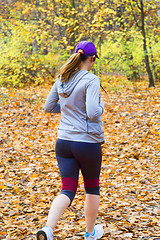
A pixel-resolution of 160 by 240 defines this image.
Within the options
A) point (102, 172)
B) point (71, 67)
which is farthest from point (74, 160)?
point (102, 172)

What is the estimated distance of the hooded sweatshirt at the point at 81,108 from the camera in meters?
2.40

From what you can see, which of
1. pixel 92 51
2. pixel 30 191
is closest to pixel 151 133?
pixel 30 191

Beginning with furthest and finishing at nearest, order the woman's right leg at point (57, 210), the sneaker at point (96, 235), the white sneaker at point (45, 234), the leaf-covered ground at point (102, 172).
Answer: the leaf-covered ground at point (102, 172)
the sneaker at point (96, 235)
the woman's right leg at point (57, 210)
the white sneaker at point (45, 234)

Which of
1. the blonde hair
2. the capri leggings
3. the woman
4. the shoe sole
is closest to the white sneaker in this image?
the shoe sole

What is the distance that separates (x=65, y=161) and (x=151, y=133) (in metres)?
5.67

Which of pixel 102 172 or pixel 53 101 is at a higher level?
pixel 53 101

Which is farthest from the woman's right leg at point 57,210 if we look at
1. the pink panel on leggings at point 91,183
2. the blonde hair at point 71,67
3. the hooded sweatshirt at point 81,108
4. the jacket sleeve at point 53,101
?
the blonde hair at point 71,67

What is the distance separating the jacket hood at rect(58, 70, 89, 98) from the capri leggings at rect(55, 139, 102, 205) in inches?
16.8

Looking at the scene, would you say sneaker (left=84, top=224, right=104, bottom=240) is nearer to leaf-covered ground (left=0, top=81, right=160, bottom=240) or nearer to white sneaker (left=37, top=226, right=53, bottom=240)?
leaf-covered ground (left=0, top=81, right=160, bottom=240)

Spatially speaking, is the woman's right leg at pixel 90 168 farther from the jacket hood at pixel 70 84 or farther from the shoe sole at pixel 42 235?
the shoe sole at pixel 42 235

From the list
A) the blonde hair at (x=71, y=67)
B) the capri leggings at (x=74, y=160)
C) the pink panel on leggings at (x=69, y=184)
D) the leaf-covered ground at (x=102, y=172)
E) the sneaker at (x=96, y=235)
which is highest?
the blonde hair at (x=71, y=67)

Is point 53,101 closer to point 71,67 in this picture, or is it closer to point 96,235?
point 71,67

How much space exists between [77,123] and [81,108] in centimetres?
14

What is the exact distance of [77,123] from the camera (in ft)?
8.05
